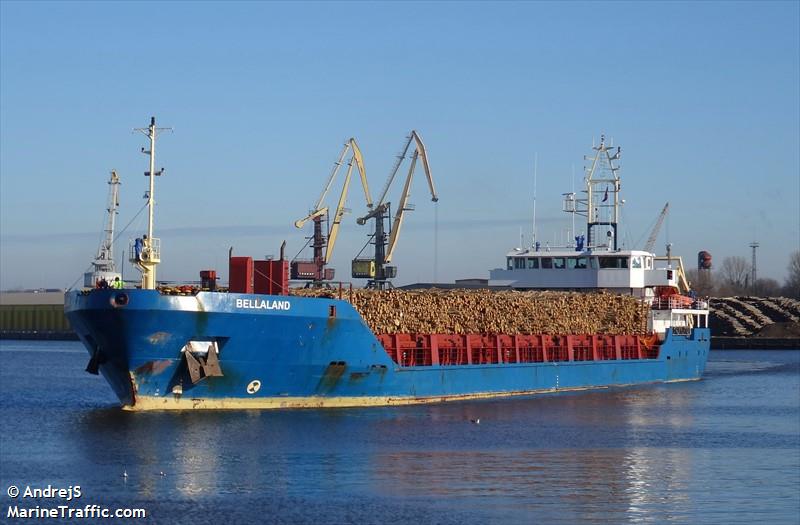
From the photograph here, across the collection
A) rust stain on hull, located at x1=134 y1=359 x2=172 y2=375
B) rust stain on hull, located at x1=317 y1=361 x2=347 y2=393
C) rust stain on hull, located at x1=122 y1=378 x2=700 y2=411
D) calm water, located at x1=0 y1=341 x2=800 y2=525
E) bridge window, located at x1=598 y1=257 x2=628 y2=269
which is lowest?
calm water, located at x1=0 y1=341 x2=800 y2=525

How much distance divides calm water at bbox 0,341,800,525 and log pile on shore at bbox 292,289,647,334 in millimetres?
3801

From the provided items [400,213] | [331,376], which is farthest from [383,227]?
[331,376]

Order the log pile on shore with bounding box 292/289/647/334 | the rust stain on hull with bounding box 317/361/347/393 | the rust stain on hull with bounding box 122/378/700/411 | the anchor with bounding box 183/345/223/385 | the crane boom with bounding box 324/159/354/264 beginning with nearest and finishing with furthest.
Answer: the anchor with bounding box 183/345/223/385, the rust stain on hull with bounding box 122/378/700/411, the rust stain on hull with bounding box 317/361/347/393, the log pile on shore with bounding box 292/289/647/334, the crane boom with bounding box 324/159/354/264

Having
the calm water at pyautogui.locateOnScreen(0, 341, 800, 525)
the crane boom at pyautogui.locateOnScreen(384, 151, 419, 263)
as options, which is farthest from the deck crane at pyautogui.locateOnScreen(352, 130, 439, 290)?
the calm water at pyautogui.locateOnScreen(0, 341, 800, 525)

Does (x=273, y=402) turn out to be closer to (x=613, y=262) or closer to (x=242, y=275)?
(x=242, y=275)

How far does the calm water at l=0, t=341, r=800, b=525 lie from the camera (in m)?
20.3

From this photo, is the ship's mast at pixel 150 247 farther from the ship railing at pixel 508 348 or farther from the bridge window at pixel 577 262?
the bridge window at pixel 577 262

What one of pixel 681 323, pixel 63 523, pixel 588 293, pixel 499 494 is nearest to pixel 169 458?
pixel 63 523

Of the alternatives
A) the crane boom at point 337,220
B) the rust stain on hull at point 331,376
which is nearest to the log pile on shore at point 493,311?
the rust stain on hull at point 331,376

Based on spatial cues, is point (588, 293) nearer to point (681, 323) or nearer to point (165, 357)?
point (681, 323)

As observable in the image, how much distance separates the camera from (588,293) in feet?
164

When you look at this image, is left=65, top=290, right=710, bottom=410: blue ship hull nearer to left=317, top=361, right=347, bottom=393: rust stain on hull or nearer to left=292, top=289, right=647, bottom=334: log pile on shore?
left=317, top=361, right=347, bottom=393: rust stain on hull

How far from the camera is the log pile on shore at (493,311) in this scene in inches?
1499

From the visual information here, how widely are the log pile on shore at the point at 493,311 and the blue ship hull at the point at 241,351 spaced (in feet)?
9.37
